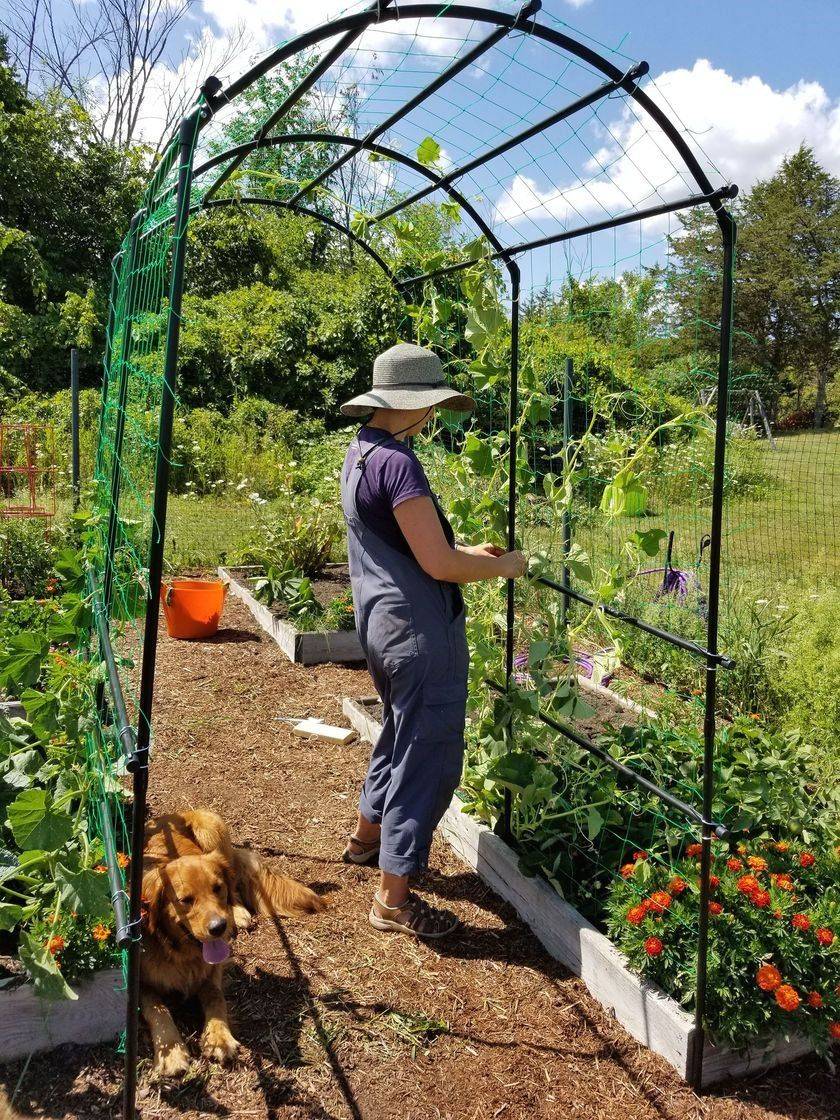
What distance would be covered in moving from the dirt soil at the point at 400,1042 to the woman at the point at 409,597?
240 millimetres

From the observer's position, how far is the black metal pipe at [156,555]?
167 cm

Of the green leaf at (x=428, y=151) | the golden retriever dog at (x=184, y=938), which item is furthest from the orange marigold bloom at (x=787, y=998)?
the green leaf at (x=428, y=151)

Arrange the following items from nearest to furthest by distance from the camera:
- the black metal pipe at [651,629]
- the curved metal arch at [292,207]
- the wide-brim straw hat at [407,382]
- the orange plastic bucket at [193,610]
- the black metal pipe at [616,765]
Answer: the black metal pipe at [651,629] < the black metal pipe at [616,765] < the wide-brim straw hat at [407,382] < the curved metal arch at [292,207] < the orange plastic bucket at [193,610]

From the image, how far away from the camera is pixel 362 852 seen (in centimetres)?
340

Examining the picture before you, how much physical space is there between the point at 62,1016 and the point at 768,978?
6.32 feet

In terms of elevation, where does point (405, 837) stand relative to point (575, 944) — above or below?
above

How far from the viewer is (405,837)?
2861 mm

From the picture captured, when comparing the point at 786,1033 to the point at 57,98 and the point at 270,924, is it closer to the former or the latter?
the point at 270,924

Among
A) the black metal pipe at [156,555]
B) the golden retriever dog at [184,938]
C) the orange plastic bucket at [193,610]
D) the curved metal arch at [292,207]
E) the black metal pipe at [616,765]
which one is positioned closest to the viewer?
the black metal pipe at [156,555]

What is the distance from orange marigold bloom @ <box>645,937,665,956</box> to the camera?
7.84 ft

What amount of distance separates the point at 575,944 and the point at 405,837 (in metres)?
0.65

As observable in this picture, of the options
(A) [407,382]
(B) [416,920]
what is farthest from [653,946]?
(A) [407,382]

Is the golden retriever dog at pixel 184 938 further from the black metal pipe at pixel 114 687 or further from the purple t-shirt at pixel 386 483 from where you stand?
the purple t-shirt at pixel 386 483

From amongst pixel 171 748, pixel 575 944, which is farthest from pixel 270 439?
pixel 575 944
